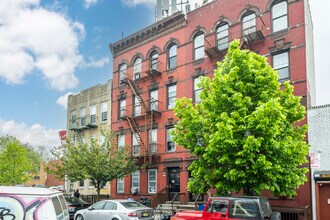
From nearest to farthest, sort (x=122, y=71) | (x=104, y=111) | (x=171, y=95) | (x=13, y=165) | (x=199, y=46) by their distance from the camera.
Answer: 1. (x=199, y=46)
2. (x=171, y=95)
3. (x=122, y=71)
4. (x=104, y=111)
5. (x=13, y=165)

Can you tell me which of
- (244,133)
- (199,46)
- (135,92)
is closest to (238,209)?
(244,133)

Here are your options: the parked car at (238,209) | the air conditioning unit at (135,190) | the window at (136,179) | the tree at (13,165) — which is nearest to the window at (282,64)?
the parked car at (238,209)

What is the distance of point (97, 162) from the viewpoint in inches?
917

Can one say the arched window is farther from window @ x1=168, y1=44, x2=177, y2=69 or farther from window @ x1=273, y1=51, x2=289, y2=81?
window @ x1=273, y1=51, x2=289, y2=81

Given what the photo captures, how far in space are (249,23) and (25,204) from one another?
19.4 meters

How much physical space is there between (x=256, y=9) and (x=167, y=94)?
8.80 m

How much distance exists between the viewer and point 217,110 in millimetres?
15250

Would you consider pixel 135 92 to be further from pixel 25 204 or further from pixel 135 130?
pixel 25 204

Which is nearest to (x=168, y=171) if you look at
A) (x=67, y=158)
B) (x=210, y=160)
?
(x=67, y=158)

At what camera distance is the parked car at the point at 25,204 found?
241 inches

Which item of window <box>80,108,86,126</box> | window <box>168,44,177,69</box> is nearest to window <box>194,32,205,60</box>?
window <box>168,44,177,69</box>

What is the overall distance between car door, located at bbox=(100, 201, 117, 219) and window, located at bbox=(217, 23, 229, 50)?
12587mm

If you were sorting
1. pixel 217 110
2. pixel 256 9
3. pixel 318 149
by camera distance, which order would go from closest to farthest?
pixel 217 110
pixel 318 149
pixel 256 9

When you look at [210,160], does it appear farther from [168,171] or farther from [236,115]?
[168,171]
